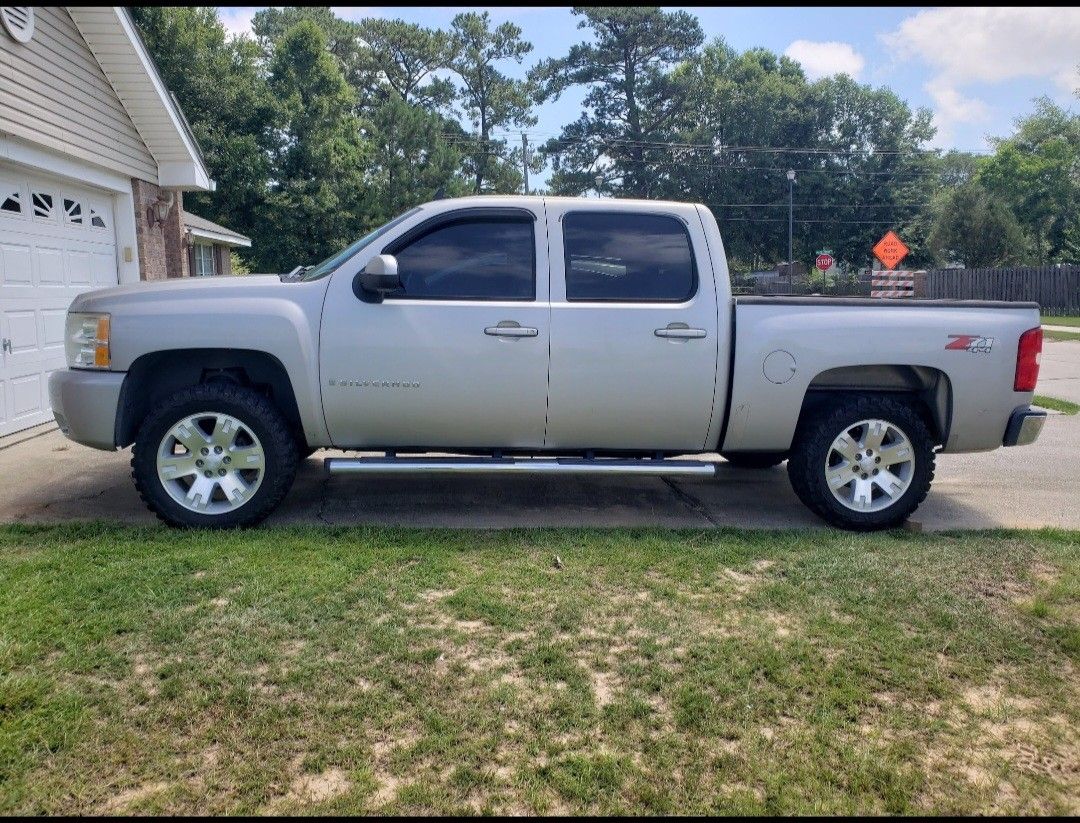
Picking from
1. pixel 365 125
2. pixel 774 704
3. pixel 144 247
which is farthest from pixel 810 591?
pixel 365 125

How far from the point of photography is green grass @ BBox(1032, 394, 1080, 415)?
10.6m

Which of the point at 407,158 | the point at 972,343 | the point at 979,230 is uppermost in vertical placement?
the point at 407,158

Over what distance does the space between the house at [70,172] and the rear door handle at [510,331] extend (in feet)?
18.6

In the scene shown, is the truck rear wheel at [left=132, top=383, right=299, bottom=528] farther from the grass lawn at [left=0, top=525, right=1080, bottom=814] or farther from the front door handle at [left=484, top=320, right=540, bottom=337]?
the front door handle at [left=484, top=320, right=540, bottom=337]

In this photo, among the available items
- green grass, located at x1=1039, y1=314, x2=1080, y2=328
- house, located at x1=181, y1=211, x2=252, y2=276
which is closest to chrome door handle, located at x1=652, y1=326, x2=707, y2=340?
house, located at x1=181, y1=211, x2=252, y2=276

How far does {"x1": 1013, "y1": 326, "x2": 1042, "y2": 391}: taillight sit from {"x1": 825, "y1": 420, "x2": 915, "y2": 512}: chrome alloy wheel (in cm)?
77

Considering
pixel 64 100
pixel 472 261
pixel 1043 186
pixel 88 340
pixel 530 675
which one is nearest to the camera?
pixel 530 675

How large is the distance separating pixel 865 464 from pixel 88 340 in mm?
4865

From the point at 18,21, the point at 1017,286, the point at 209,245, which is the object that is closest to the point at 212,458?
the point at 18,21

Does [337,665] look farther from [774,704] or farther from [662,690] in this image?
[774,704]

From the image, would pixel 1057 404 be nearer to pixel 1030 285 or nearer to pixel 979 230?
pixel 1030 285

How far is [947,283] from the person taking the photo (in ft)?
120

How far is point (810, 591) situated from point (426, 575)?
6.35 ft

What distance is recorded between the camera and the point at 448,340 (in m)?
5.31
